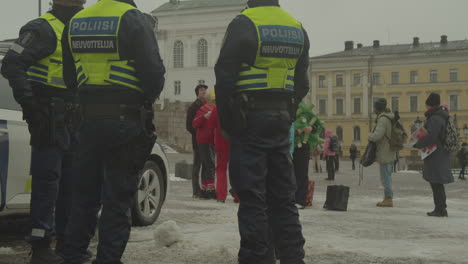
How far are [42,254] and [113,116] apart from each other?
1.31 meters

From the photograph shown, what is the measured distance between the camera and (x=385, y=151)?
36.1ft

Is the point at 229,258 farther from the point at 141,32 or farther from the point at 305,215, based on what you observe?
the point at 305,215

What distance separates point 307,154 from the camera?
909 cm

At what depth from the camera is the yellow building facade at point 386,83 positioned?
82625 millimetres

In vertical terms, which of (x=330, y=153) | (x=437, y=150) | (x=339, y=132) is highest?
(x=437, y=150)

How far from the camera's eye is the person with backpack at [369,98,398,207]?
1081cm

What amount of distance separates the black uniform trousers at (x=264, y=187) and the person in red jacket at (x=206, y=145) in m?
5.99

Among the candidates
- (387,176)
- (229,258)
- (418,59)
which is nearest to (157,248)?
(229,258)

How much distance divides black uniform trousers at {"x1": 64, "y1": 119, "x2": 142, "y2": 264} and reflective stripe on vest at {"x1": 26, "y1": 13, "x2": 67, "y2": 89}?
37.4 inches

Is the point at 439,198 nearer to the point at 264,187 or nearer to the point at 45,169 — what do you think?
the point at 264,187

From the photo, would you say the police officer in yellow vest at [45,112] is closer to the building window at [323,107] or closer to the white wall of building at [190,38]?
the white wall of building at [190,38]

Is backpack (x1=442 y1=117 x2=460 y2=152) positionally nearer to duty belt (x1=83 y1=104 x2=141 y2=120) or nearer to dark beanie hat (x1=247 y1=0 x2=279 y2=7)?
dark beanie hat (x1=247 y1=0 x2=279 y2=7)

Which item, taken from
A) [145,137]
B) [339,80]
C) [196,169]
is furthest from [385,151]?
[339,80]

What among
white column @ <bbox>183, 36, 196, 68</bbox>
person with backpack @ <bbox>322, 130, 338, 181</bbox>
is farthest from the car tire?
white column @ <bbox>183, 36, 196, 68</bbox>
